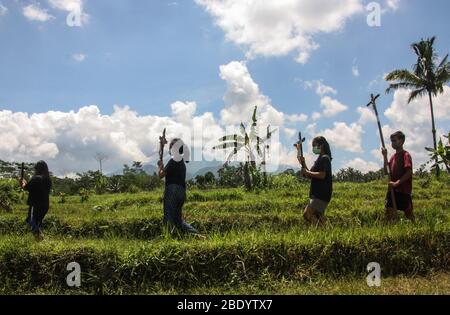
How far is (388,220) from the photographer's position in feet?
25.7

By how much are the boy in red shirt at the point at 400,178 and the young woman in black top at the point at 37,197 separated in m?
6.22

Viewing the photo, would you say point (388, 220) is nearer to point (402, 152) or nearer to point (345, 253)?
point (402, 152)

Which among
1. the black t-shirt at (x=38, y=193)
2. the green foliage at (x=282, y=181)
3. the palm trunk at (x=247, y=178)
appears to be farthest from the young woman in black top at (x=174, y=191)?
the green foliage at (x=282, y=181)

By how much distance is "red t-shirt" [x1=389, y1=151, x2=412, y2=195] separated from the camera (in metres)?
7.68

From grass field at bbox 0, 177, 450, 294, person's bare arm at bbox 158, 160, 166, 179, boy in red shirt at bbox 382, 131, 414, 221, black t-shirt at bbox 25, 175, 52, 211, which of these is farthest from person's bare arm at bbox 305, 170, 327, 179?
black t-shirt at bbox 25, 175, 52, 211

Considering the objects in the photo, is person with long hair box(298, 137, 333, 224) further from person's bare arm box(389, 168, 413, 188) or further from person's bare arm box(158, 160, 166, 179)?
person's bare arm box(158, 160, 166, 179)

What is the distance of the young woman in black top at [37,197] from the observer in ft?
28.3

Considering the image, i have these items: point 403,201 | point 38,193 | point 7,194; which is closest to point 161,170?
point 38,193

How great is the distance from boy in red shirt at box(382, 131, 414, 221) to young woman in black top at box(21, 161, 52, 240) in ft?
20.4

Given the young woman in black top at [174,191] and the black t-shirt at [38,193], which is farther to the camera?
the black t-shirt at [38,193]

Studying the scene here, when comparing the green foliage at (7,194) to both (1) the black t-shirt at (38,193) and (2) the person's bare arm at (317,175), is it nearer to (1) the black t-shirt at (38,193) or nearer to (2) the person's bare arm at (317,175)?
(1) the black t-shirt at (38,193)

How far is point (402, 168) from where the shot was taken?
7.71m

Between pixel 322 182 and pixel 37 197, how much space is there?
5.25 meters

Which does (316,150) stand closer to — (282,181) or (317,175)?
(317,175)
